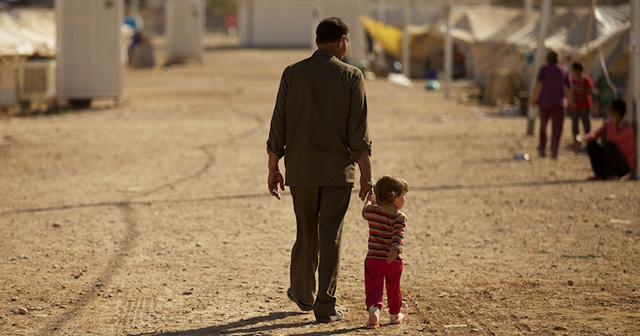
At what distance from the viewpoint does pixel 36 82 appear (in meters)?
22.2

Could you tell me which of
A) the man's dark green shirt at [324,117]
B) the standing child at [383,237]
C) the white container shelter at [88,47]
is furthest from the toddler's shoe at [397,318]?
the white container shelter at [88,47]

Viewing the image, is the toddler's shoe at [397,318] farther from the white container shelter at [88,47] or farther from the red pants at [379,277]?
the white container shelter at [88,47]

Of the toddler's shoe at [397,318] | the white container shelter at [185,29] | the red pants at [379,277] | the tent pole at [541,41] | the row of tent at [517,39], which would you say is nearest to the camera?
the red pants at [379,277]

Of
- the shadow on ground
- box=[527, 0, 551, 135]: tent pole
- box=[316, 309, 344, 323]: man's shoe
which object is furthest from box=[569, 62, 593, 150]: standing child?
the shadow on ground

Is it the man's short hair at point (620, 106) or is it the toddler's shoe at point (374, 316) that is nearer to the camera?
the toddler's shoe at point (374, 316)

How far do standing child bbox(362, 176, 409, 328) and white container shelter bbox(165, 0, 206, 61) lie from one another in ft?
144

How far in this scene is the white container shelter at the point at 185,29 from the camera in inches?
1933

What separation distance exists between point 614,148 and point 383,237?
780 centimetres

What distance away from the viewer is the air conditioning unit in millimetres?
21938

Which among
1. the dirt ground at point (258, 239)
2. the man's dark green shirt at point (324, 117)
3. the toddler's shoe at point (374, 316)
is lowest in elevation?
the dirt ground at point (258, 239)

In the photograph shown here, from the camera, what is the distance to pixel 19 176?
12664mm

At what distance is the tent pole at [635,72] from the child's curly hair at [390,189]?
7913mm

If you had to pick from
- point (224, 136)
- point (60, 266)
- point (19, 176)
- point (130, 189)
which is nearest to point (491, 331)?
point (60, 266)

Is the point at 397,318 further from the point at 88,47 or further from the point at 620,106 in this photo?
the point at 88,47
